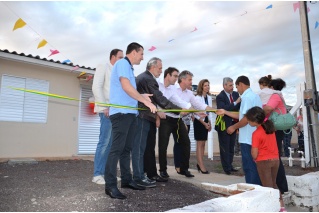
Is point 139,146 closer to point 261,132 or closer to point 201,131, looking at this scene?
point 261,132

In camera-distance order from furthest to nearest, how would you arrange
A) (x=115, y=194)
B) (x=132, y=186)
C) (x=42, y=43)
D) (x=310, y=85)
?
(x=310, y=85) → (x=42, y=43) → (x=132, y=186) → (x=115, y=194)

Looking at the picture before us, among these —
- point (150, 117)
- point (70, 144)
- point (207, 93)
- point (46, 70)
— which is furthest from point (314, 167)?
point (46, 70)

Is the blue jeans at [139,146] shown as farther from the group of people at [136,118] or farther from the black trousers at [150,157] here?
the black trousers at [150,157]

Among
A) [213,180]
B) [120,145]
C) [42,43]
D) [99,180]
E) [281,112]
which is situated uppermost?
[42,43]

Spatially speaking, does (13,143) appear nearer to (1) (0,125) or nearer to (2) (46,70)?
(1) (0,125)

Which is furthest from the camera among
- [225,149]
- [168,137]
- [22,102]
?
[22,102]

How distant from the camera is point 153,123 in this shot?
4.28m

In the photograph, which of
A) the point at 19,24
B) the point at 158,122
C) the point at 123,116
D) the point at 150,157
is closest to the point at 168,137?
the point at 158,122

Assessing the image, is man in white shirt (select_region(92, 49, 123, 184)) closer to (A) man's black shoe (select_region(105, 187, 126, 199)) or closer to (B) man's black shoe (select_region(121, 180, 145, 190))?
(B) man's black shoe (select_region(121, 180, 145, 190))

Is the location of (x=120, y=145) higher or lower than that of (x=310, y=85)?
lower

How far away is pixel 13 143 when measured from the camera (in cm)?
765

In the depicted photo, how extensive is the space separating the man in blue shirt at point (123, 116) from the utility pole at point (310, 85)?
19.0ft

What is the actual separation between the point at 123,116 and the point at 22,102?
5885 mm

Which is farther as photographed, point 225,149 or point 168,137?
point 225,149
